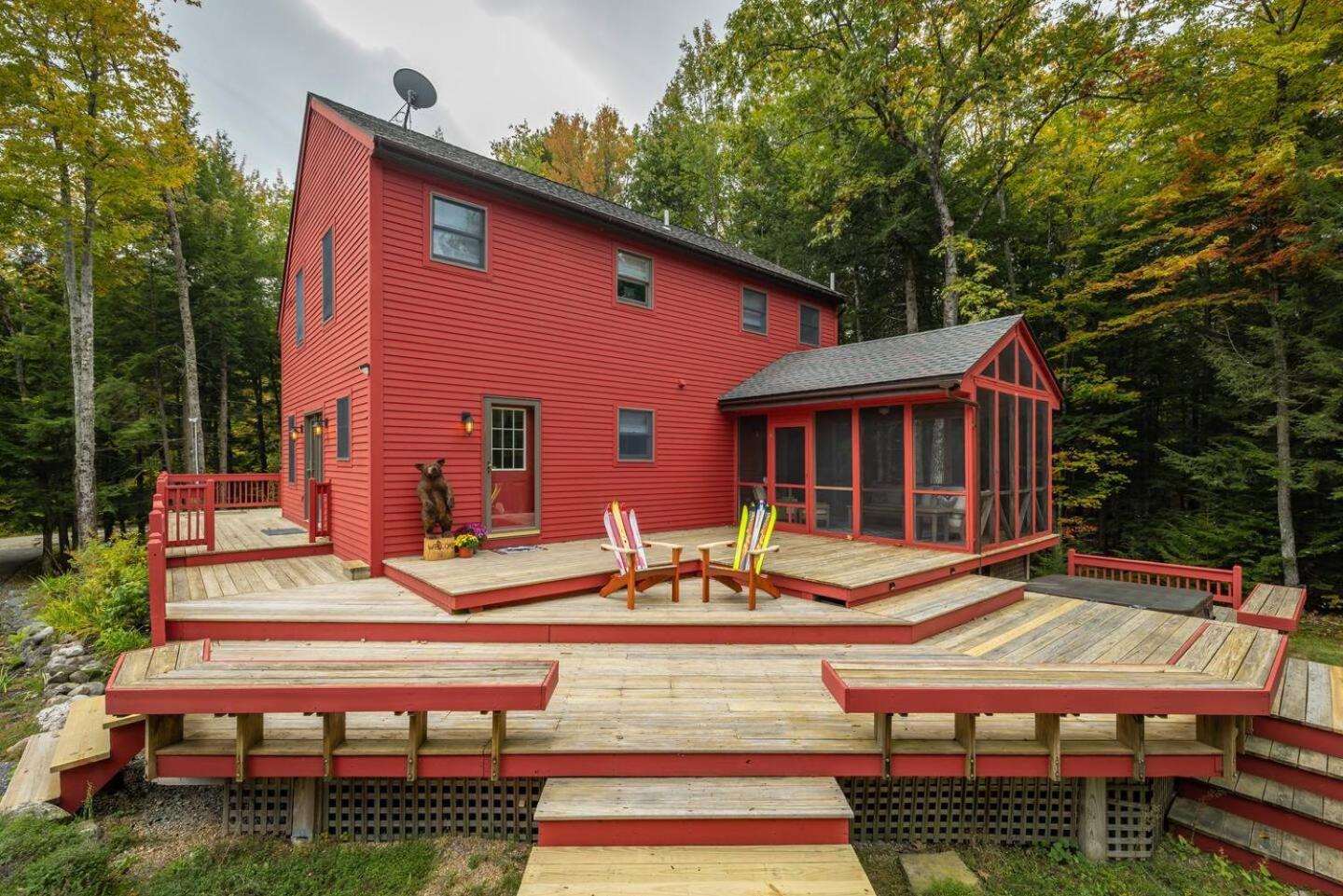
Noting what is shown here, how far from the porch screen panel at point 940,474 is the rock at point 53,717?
934 centimetres

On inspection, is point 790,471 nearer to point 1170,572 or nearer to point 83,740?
point 1170,572

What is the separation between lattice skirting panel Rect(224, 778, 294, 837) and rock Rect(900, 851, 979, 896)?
3.70 metres

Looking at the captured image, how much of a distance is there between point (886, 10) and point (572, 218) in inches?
369

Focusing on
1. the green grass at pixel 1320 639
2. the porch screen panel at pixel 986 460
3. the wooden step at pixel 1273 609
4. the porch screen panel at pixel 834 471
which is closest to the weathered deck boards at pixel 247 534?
the porch screen panel at pixel 834 471

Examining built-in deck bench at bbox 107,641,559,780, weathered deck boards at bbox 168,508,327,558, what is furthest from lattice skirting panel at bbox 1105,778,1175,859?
weathered deck boards at bbox 168,508,327,558

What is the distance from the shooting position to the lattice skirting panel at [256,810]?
3.09m

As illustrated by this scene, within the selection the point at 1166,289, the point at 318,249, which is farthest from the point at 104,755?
the point at 1166,289

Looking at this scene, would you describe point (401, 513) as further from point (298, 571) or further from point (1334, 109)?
point (1334, 109)

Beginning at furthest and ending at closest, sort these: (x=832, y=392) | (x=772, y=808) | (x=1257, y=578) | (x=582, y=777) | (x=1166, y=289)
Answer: (x=1166, y=289), (x=1257, y=578), (x=832, y=392), (x=582, y=777), (x=772, y=808)

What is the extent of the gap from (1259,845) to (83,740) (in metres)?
7.53

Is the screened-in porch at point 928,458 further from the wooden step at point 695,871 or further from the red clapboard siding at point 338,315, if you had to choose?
the red clapboard siding at point 338,315

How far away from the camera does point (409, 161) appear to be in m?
6.41

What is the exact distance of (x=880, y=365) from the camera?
8219 millimetres

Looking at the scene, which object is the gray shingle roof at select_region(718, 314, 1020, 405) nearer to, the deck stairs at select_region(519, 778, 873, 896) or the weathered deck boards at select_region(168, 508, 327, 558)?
the deck stairs at select_region(519, 778, 873, 896)
